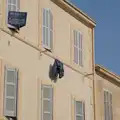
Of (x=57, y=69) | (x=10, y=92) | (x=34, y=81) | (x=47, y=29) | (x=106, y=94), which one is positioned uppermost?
(x=47, y=29)

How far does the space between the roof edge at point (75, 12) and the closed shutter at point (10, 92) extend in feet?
15.7

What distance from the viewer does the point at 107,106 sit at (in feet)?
78.8

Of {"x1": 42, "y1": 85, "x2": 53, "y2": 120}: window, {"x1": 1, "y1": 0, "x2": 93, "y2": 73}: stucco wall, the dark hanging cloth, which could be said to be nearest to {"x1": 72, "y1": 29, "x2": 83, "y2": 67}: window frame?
{"x1": 1, "y1": 0, "x2": 93, "y2": 73}: stucco wall

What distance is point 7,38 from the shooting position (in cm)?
1689

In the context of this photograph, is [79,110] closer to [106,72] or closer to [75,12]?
[106,72]

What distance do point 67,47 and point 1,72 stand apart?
16.7 feet

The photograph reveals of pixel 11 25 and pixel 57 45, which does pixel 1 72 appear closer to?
pixel 11 25

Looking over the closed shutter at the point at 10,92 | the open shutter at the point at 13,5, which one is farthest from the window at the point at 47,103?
the open shutter at the point at 13,5

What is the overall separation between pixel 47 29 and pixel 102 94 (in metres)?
Result: 5.47

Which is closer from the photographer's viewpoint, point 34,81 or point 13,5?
point 13,5

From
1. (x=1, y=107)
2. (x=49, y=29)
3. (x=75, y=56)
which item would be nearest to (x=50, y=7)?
(x=49, y=29)

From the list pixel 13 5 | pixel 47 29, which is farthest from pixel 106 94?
pixel 13 5

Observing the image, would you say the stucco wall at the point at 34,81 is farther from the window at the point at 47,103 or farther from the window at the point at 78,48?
the window at the point at 78,48

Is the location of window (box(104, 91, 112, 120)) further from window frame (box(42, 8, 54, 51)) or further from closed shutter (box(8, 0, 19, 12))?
closed shutter (box(8, 0, 19, 12))
